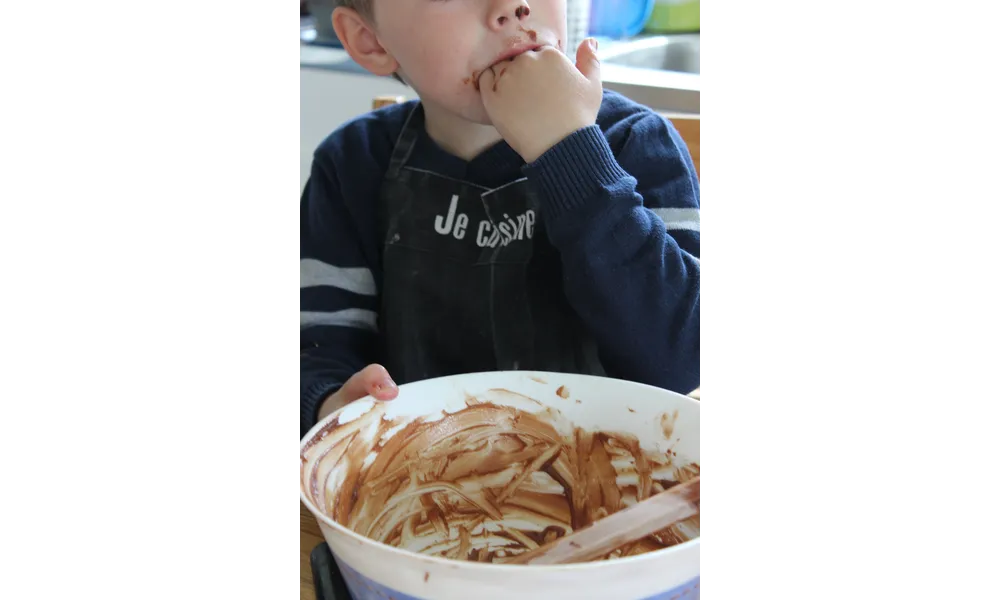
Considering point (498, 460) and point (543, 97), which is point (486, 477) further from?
point (543, 97)

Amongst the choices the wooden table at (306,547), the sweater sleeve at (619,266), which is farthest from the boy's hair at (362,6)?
the wooden table at (306,547)

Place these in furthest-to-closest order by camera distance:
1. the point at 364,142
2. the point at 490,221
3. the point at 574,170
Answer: the point at 364,142 → the point at 490,221 → the point at 574,170

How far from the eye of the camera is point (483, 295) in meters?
0.54

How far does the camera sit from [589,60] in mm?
465

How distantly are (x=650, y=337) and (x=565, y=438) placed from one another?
0.09 meters

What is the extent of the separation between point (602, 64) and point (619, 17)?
1.3 inches

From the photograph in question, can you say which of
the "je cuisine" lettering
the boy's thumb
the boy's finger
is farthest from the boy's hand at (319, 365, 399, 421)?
the boy's thumb

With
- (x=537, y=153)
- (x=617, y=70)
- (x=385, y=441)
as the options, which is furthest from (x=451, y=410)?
(x=617, y=70)

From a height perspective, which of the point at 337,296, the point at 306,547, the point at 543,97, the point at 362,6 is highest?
the point at 362,6

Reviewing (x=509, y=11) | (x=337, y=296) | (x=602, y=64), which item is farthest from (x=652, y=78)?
(x=337, y=296)

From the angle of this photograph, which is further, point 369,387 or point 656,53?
point 656,53

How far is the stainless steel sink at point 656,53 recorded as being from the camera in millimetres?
574

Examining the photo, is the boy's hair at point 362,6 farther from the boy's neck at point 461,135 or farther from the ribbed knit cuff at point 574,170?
the ribbed knit cuff at point 574,170

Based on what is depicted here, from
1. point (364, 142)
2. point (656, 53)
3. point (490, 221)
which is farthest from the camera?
point (656, 53)
